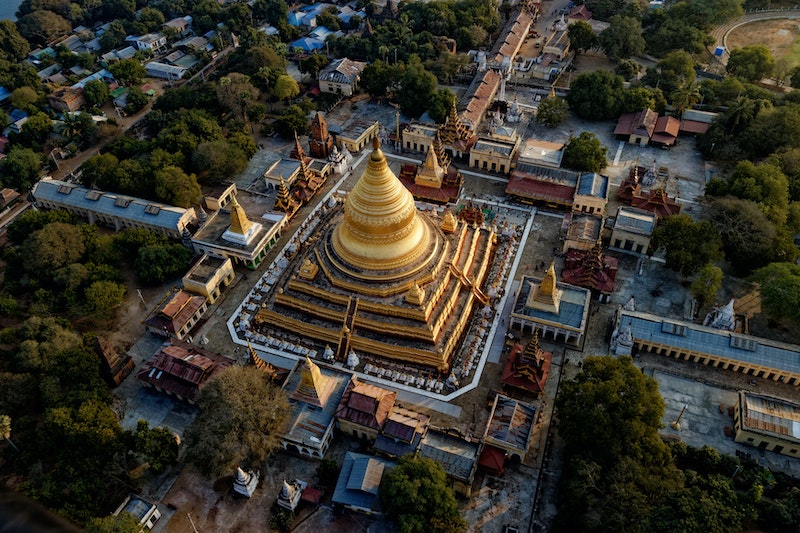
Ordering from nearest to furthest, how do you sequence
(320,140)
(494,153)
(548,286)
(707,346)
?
(707,346) < (548,286) < (494,153) < (320,140)

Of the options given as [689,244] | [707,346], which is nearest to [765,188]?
[689,244]

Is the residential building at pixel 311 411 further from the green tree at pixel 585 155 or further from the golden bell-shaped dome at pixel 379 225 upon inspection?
the green tree at pixel 585 155

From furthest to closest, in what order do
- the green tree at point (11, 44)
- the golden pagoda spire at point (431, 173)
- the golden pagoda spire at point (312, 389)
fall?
the green tree at point (11, 44) → the golden pagoda spire at point (431, 173) → the golden pagoda spire at point (312, 389)

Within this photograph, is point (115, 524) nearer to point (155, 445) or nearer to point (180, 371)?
point (155, 445)

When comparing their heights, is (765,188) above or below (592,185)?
above

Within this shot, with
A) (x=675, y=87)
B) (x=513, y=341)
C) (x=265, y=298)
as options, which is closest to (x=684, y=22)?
(x=675, y=87)

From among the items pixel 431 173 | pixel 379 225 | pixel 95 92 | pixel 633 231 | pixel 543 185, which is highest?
pixel 379 225

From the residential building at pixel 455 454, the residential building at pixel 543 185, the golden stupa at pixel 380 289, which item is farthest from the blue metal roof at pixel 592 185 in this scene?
the residential building at pixel 455 454
